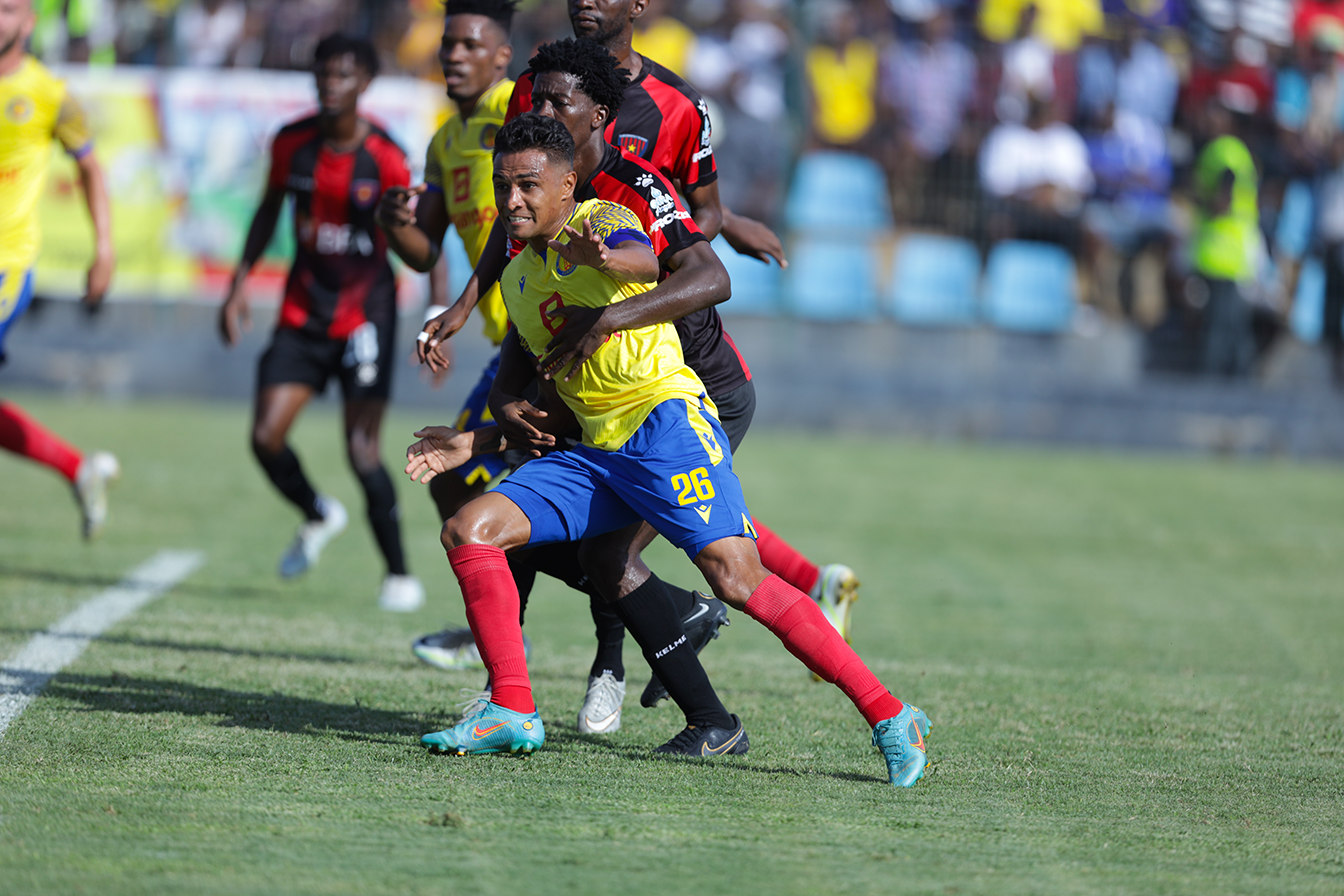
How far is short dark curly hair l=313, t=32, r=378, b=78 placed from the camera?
729cm

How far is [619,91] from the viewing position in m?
4.62

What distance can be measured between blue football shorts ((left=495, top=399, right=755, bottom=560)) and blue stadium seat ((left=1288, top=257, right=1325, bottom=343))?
552 inches

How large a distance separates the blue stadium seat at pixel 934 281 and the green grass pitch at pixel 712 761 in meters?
6.14

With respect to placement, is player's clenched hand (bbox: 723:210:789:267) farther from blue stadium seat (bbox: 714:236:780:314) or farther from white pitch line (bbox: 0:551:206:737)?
blue stadium seat (bbox: 714:236:780:314)

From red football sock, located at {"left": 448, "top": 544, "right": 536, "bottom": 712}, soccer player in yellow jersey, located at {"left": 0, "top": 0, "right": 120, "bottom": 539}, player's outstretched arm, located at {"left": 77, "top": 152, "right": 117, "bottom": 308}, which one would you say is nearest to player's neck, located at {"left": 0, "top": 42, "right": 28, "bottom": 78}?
soccer player in yellow jersey, located at {"left": 0, "top": 0, "right": 120, "bottom": 539}

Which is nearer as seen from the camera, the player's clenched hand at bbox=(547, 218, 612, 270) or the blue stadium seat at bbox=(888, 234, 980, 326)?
the player's clenched hand at bbox=(547, 218, 612, 270)

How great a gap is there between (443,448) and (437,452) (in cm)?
3

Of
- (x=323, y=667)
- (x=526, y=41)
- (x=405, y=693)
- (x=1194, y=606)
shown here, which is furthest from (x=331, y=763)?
(x=526, y=41)

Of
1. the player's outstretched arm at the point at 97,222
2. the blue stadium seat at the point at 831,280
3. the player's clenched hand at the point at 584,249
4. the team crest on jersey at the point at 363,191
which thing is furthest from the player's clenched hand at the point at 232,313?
the blue stadium seat at the point at 831,280

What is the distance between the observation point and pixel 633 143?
16.4 feet

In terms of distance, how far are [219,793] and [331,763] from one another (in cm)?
43

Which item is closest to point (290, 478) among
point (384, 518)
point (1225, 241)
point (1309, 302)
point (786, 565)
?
point (384, 518)

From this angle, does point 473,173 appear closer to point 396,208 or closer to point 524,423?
point 396,208

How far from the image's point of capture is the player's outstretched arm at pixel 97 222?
7598 millimetres
